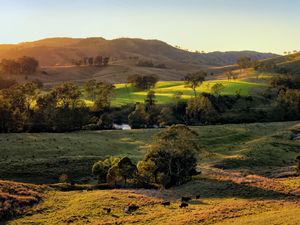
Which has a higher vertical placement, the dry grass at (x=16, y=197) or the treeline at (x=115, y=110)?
the treeline at (x=115, y=110)

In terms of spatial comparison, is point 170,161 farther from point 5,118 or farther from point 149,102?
point 149,102

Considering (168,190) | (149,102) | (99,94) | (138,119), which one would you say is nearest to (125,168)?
(168,190)

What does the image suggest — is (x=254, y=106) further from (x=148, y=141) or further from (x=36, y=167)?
(x=36, y=167)

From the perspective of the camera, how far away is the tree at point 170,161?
205 feet

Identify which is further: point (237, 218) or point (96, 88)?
point (96, 88)

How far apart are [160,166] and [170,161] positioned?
69.8 inches

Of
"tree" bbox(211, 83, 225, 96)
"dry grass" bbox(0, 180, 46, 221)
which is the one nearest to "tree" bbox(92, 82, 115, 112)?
"tree" bbox(211, 83, 225, 96)

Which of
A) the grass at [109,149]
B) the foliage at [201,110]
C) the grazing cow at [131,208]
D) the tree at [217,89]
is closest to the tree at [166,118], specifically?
the foliage at [201,110]

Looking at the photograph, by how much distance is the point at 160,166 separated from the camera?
64.0 meters

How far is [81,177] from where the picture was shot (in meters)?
70.4

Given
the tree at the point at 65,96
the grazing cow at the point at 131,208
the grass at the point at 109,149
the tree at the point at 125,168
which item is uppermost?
the tree at the point at 65,96

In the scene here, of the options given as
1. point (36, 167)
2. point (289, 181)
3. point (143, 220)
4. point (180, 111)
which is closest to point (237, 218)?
point (143, 220)

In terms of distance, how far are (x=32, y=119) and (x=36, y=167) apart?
4636cm

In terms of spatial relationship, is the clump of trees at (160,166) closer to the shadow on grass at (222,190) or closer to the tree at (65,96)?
the shadow on grass at (222,190)
